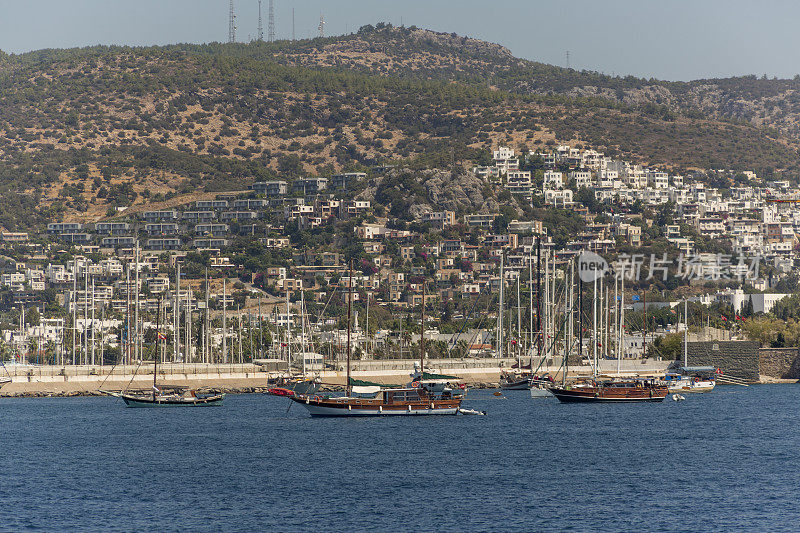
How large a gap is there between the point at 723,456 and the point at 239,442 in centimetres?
2602

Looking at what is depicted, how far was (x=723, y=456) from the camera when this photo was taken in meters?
56.6

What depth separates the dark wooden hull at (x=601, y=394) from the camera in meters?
83.9

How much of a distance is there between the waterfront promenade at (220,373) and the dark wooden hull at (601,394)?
61.5ft

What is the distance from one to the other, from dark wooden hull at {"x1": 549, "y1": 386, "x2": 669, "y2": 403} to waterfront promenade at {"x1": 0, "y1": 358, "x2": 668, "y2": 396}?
1875cm

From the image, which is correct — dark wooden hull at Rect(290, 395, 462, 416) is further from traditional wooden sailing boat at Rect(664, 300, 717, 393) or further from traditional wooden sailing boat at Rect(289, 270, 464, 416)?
traditional wooden sailing boat at Rect(664, 300, 717, 393)

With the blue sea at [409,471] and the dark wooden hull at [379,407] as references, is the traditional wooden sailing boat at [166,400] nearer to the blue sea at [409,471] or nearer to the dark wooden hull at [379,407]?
the blue sea at [409,471]

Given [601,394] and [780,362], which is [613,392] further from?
[780,362]

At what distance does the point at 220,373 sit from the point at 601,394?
131 ft

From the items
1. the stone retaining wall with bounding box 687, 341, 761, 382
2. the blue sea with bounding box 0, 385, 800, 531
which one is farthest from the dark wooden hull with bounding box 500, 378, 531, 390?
the stone retaining wall with bounding box 687, 341, 761, 382

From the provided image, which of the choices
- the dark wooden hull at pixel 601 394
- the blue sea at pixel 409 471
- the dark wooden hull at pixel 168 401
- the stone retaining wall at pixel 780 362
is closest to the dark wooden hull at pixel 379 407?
the blue sea at pixel 409 471

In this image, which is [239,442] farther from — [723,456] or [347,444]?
[723,456]

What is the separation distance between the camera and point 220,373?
108 m

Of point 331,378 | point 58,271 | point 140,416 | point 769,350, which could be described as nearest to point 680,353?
point 769,350

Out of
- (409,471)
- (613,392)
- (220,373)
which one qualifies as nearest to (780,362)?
(613,392)
